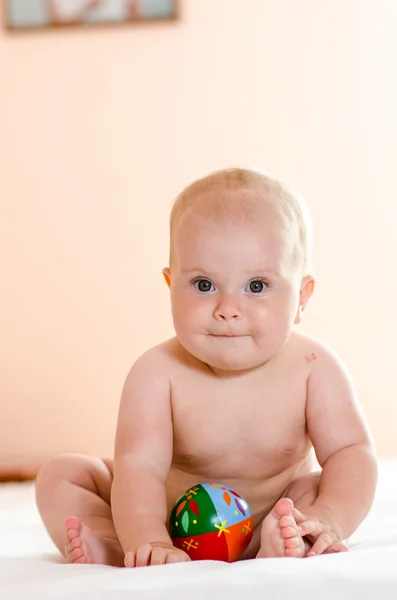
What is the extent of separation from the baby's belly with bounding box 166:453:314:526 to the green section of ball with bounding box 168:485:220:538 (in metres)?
0.14

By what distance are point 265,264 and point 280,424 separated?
239mm

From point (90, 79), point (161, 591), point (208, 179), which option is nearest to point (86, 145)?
point (90, 79)

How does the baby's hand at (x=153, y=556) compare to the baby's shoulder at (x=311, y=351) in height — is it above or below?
below

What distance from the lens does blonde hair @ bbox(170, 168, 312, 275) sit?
1126mm

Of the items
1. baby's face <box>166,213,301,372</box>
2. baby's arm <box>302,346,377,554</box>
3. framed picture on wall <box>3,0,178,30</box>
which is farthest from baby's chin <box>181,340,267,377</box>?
framed picture on wall <box>3,0,178,30</box>

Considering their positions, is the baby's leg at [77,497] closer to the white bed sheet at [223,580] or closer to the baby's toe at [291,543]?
the white bed sheet at [223,580]

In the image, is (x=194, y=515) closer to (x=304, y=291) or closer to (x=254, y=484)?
(x=254, y=484)

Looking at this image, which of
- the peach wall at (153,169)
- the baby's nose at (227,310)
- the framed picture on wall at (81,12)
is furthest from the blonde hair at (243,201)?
the framed picture on wall at (81,12)

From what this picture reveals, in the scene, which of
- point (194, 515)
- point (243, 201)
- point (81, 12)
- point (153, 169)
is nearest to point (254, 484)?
point (194, 515)

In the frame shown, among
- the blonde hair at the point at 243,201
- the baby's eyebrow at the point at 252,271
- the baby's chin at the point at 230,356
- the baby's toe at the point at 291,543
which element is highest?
the blonde hair at the point at 243,201

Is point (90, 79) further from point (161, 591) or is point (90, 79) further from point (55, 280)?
point (161, 591)

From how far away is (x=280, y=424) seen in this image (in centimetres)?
121

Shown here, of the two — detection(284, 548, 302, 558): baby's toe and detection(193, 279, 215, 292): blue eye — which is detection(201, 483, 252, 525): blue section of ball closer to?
detection(284, 548, 302, 558): baby's toe

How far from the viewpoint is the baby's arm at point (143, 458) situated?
3.50ft
